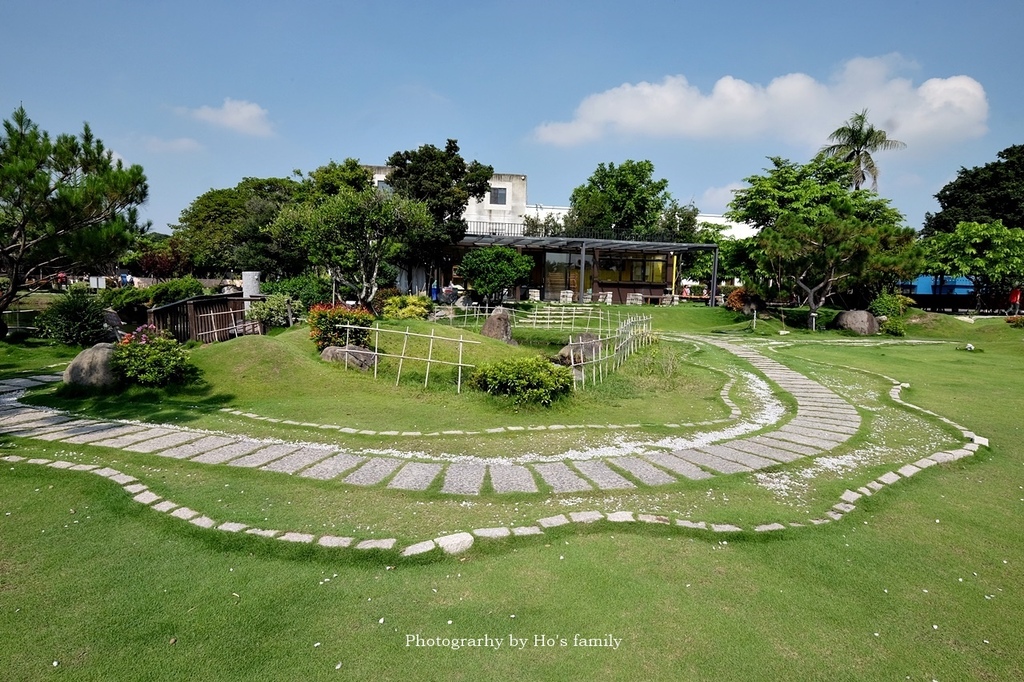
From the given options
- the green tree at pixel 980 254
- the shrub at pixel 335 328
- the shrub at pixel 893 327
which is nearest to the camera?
the shrub at pixel 335 328

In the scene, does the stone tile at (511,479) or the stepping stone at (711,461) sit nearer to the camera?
the stone tile at (511,479)

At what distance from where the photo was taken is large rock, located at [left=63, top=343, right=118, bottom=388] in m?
8.18

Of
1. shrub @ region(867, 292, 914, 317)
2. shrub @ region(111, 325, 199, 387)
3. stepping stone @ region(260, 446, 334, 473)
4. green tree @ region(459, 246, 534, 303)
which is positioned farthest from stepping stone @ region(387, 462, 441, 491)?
shrub @ region(867, 292, 914, 317)

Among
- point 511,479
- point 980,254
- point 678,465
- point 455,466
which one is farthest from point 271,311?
point 980,254

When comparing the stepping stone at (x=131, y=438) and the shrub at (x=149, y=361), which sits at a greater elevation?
the shrub at (x=149, y=361)

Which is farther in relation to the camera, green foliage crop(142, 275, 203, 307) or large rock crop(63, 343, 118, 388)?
green foliage crop(142, 275, 203, 307)

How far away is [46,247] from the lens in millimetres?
8578

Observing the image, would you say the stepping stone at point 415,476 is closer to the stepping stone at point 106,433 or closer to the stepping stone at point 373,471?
the stepping stone at point 373,471

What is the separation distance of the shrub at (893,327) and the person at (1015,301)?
41.3 feet

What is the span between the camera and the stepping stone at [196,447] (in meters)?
5.55

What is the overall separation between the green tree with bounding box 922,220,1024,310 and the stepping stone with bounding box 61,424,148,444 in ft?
98.6

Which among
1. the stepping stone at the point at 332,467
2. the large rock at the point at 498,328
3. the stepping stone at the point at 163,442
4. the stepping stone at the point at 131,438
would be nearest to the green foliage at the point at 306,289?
the large rock at the point at 498,328

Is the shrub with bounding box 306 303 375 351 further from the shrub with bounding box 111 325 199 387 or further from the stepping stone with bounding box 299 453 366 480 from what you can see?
the stepping stone with bounding box 299 453 366 480

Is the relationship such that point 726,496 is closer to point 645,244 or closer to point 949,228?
point 645,244
